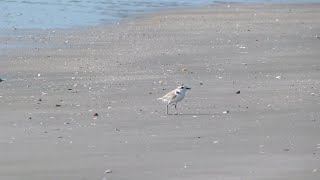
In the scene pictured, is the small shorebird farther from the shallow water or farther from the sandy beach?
the shallow water

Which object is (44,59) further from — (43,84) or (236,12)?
(236,12)

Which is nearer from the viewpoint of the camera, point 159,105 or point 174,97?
point 174,97

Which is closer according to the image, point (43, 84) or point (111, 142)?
point (111, 142)

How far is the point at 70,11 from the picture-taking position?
27.9 m

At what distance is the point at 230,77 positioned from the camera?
14.8m

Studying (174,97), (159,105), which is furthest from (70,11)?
(174,97)

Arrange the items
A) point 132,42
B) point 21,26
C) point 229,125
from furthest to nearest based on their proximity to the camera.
→ point 21,26 → point 132,42 → point 229,125

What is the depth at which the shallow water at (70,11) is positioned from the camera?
24.5m

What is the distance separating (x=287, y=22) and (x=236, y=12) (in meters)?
3.34

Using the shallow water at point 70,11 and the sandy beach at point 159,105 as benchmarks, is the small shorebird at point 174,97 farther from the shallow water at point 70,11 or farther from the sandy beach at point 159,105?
the shallow water at point 70,11

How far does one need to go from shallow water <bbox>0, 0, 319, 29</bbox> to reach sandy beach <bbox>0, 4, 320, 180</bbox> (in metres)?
2.02

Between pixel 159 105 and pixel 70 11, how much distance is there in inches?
617

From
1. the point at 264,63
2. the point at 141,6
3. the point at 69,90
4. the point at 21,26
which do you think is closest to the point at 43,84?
the point at 69,90

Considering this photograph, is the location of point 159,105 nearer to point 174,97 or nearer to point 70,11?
point 174,97
